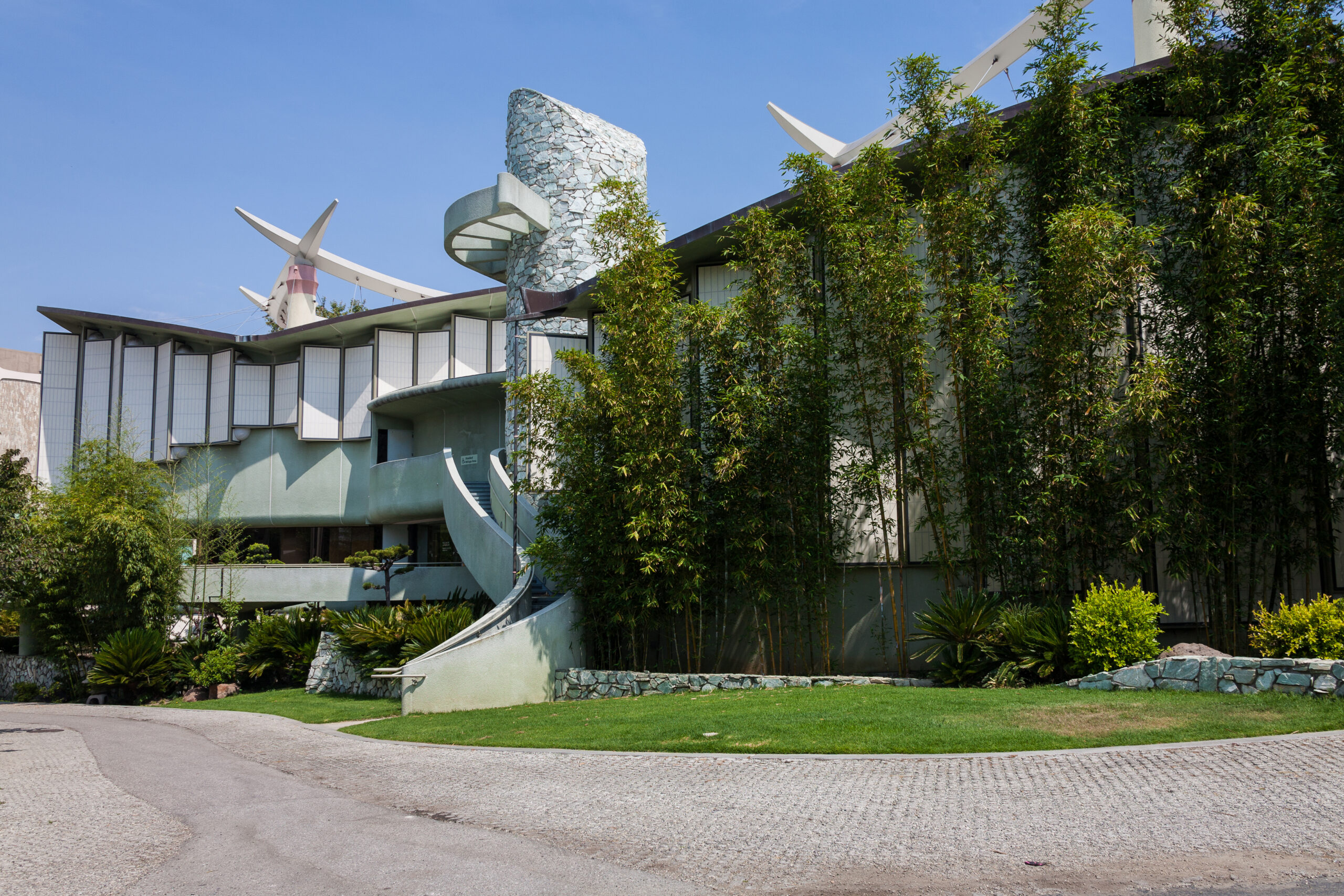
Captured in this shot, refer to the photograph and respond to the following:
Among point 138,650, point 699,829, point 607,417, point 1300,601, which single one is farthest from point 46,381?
point 1300,601

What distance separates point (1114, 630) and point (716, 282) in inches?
350

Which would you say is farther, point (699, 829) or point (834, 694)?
point (834, 694)

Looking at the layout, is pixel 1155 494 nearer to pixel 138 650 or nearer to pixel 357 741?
pixel 357 741

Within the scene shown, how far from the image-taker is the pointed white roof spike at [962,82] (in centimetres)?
2186

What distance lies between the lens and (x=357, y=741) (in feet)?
35.4

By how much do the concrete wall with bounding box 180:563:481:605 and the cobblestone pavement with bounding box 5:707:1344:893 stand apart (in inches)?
541

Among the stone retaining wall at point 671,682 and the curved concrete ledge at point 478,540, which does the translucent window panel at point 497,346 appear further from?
the stone retaining wall at point 671,682

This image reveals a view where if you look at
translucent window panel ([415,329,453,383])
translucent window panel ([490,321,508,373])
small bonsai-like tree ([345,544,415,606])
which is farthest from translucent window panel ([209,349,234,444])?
small bonsai-like tree ([345,544,415,606])

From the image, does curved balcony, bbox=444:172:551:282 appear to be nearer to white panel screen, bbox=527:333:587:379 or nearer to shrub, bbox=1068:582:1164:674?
white panel screen, bbox=527:333:587:379

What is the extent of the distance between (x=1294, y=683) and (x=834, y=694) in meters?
4.61

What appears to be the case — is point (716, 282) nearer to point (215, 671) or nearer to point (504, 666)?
point (504, 666)

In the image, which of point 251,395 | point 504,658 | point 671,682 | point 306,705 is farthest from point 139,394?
point 671,682

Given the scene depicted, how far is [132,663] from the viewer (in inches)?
732

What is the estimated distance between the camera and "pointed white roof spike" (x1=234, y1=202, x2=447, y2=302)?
35250 millimetres
